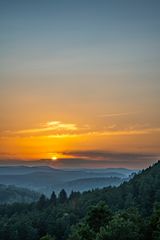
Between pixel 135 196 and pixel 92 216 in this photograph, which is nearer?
pixel 92 216

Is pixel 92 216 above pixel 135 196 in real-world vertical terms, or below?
above

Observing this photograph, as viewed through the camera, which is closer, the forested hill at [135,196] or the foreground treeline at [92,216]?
the foreground treeline at [92,216]

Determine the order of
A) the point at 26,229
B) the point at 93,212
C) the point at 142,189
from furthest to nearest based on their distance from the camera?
1. the point at 142,189
2. the point at 26,229
3. the point at 93,212

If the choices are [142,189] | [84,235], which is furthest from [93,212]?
[142,189]

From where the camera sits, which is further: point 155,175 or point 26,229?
point 155,175

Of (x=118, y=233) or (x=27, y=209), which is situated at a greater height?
(x=118, y=233)

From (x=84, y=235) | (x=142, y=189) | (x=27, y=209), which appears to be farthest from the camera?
(x=27, y=209)

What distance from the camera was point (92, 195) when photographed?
6043 inches

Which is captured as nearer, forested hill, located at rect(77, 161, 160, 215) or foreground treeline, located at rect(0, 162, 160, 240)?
foreground treeline, located at rect(0, 162, 160, 240)

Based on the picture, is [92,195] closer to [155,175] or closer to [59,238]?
[155,175]

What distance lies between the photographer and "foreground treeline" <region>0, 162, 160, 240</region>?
153 ft

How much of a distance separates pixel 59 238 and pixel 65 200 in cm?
4252

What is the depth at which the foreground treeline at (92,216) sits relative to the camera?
46.7 metres

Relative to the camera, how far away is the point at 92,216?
60.8 metres
